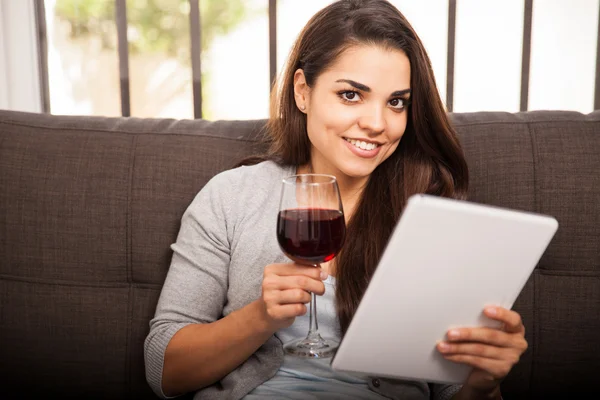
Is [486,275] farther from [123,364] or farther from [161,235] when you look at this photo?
[123,364]

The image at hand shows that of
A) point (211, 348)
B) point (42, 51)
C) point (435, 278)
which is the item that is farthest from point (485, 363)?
point (42, 51)

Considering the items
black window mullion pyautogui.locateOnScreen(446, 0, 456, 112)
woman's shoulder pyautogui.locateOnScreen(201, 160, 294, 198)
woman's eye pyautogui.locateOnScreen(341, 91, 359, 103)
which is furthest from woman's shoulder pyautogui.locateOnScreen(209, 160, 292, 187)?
black window mullion pyautogui.locateOnScreen(446, 0, 456, 112)

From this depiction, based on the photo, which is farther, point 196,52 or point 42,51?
point 42,51

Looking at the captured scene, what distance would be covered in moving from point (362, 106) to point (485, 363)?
1.92ft

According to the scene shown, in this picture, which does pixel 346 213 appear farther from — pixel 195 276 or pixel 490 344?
pixel 490 344

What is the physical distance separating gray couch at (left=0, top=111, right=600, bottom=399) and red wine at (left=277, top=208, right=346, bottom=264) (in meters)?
0.57

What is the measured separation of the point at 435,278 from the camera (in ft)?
2.91

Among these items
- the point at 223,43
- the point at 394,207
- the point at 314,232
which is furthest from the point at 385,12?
the point at 223,43

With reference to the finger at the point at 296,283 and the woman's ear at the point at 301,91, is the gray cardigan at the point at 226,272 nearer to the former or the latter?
the woman's ear at the point at 301,91

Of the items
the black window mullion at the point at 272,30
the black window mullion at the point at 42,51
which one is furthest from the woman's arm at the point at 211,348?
the black window mullion at the point at 42,51

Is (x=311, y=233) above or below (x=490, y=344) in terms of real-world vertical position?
above

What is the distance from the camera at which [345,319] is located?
4.34 ft

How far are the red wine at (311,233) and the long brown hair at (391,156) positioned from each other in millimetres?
353

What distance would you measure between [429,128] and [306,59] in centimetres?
32
